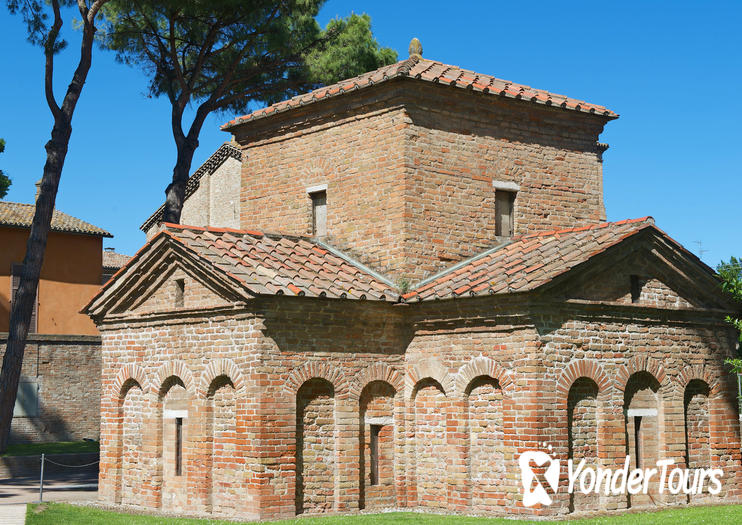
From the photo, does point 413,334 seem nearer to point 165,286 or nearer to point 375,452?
point 375,452

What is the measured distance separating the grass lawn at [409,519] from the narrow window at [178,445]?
929 millimetres

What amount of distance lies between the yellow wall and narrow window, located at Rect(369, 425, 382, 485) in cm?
1814

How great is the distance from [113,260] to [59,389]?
40.2 feet

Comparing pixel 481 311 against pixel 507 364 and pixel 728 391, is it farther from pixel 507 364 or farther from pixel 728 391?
pixel 728 391

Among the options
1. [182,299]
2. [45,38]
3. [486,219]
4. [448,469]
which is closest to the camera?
[448,469]

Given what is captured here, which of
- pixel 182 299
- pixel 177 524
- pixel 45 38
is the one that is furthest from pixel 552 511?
pixel 45 38

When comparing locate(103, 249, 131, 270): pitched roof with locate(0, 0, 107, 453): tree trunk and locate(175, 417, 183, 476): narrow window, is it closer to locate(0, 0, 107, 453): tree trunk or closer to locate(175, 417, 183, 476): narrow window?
locate(0, 0, 107, 453): tree trunk

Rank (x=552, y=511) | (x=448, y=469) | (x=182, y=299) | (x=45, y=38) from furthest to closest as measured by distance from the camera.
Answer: (x=45, y=38) → (x=182, y=299) → (x=448, y=469) → (x=552, y=511)

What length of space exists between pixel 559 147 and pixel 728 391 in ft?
16.4

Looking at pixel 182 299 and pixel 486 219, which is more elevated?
A: pixel 486 219

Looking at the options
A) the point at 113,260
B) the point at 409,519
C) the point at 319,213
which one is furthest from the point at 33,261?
the point at 113,260

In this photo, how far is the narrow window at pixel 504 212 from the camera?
15.0 meters

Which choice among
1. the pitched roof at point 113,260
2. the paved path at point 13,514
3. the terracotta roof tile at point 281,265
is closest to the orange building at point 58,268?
the pitched roof at point 113,260

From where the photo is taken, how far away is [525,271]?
1202 cm
